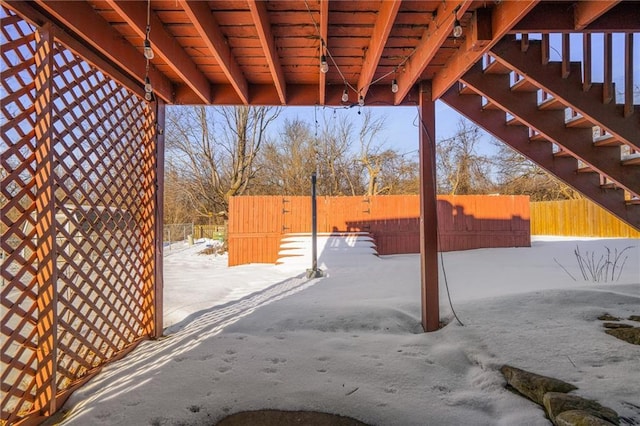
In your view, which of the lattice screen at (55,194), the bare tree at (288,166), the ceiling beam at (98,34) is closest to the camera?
the lattice screen at (55,194)

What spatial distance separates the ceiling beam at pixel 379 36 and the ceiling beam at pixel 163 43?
1336 mm

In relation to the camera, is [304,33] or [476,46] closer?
[476,46]

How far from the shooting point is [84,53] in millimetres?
2059

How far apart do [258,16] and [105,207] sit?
1.69 meters

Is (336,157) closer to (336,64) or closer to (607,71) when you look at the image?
(336,64)

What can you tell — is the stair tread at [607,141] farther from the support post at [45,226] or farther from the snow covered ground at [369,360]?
the support post at [45,226]

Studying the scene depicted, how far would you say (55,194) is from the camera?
6.11ft

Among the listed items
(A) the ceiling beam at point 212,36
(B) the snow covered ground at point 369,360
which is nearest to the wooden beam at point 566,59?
(B) the snow covered ground at point 369,360

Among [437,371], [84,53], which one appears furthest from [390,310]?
[84,53]

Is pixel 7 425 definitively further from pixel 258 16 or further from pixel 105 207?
pixel 258 16

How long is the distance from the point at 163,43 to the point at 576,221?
1305 cm

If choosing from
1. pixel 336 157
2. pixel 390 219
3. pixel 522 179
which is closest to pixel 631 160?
pixel 390 219

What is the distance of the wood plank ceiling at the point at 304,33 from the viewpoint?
6.12 feet

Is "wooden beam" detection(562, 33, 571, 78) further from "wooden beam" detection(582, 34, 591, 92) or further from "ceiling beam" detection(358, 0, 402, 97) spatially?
"ceiling beam" detection(358, 0, 402, 97)
